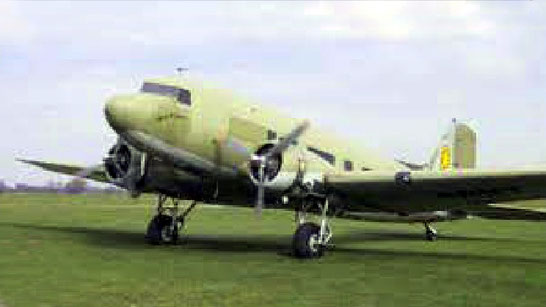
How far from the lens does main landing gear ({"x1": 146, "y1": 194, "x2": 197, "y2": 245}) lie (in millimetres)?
23219

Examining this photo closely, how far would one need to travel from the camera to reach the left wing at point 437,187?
18.9m

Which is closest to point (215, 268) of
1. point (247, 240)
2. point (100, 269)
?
point (100, 269)

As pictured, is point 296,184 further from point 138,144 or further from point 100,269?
point 100,269

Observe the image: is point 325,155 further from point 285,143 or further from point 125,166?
point 125,166

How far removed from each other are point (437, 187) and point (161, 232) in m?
9.12

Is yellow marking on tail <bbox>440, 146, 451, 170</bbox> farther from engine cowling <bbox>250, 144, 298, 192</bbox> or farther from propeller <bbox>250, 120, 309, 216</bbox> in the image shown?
engine cowling <bbox>250, 144, 298, 192</bbox>

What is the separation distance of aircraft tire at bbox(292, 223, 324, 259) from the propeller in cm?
130

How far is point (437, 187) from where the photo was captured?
65.8 ft

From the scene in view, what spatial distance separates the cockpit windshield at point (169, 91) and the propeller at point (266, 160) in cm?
254

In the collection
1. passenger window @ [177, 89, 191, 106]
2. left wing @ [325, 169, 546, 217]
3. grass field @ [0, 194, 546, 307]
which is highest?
passenger window @ [177, 89, 191, 106]

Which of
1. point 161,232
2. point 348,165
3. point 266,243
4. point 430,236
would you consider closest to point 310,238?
point 348,165

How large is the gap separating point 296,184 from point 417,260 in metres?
4.01

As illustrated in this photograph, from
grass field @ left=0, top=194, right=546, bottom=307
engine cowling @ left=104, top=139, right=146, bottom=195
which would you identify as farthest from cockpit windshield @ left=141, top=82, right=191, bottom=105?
grass field @ left=0, top=194, right=546, bottom=307

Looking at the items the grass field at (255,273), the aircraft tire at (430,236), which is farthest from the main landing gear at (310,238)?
the aircraft tire at (430,236)
